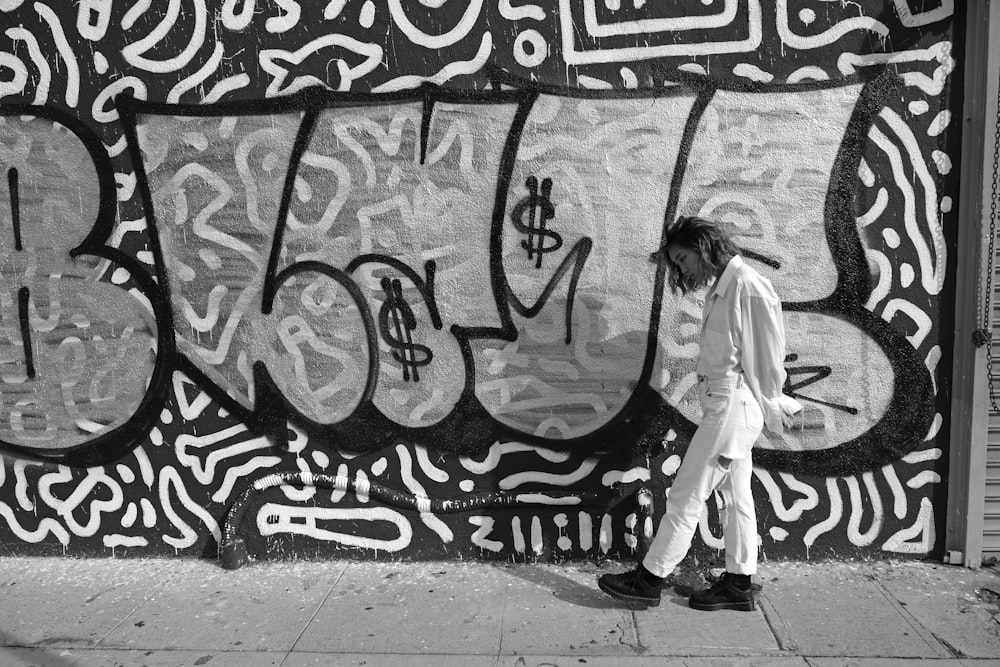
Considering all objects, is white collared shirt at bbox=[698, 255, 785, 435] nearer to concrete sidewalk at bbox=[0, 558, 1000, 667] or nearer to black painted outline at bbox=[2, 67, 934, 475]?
black painted outline at bbox=[2, 67, 934, 475]

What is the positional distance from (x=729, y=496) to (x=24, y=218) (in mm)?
3755

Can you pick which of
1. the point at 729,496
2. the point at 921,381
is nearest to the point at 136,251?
the point at 729,496

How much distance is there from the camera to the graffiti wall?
11.7 feet

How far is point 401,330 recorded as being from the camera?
12.3 ft

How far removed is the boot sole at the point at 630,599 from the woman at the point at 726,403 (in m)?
0.01

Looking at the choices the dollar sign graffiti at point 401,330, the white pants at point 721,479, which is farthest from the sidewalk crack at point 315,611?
the white pants at point 721,479

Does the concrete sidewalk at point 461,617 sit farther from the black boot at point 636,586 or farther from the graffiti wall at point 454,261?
the graffiti wall at point 454,261

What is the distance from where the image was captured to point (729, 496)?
10.6 feet

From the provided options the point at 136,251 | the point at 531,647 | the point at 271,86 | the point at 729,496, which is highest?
the point at 271,86

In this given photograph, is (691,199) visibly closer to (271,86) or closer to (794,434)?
(794,434)

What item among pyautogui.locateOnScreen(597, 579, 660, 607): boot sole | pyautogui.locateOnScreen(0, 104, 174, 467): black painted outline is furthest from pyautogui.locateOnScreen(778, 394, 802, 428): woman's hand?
pyautogui.locateOnScreen(0, 104, 174, 467): black painted outline

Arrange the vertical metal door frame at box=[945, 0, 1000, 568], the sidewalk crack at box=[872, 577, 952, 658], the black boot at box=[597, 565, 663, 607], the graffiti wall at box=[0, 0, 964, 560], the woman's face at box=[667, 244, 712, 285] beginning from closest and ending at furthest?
the sidewalk crack at box=[872, 577, 952, 658] < the woman's face at box=[667, 244, 712, 285] < the black boot at box=[597, 565, 663, 607] < the vertical metal door frame at box=[945, 0, 1000, 568] < the graffiti wall at box=[0, 0, 964, 560]

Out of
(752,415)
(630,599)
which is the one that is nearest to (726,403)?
(752,415)

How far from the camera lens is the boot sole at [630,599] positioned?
3328mm
